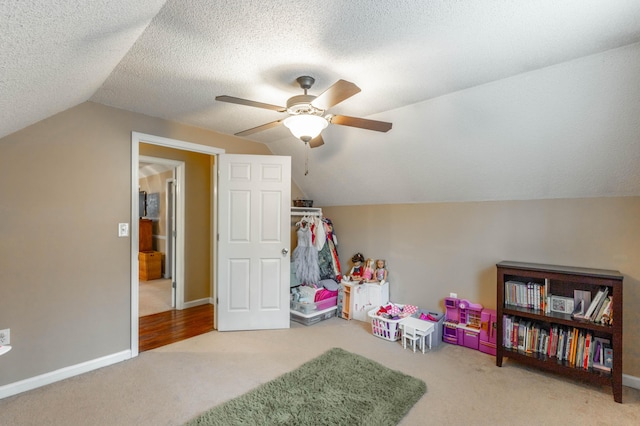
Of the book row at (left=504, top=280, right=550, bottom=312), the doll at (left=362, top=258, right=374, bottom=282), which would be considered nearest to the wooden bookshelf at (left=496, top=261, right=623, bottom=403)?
the book row at (left=504, top=280, right=550, bottom=312)

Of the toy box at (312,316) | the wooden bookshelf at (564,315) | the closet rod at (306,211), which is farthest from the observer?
the closet rod at (306,211)

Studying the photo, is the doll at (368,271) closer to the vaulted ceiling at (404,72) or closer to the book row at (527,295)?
the vaulted ceiling at (404,72)

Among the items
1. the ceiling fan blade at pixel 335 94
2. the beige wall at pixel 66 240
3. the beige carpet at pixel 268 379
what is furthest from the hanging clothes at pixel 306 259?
the ceiling fan blade at pixel 335 94

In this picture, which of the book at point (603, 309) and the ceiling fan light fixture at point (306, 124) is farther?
the book at point (603, 309)

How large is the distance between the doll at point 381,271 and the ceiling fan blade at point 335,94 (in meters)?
2.51

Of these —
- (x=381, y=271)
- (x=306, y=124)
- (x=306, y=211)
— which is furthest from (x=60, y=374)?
(x=381, y=271)

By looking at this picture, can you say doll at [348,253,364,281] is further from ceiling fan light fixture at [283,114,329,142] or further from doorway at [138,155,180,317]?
Result: doorway at [138,155,180,317]

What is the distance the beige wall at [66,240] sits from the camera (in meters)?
2.32

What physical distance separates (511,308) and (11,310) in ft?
13.5

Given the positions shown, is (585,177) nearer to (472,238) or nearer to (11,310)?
(472,238)

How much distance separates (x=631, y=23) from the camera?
1.60 m

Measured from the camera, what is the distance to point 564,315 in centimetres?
252

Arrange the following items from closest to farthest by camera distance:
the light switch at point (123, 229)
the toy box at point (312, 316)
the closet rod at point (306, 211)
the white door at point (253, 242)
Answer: the light switch at point (123, 229) → the white door at point (253, 242) → the toy box at point (312, 316) → the closet rod at point (306, 211)

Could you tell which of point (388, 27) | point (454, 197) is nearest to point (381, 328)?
point (454, 197)
